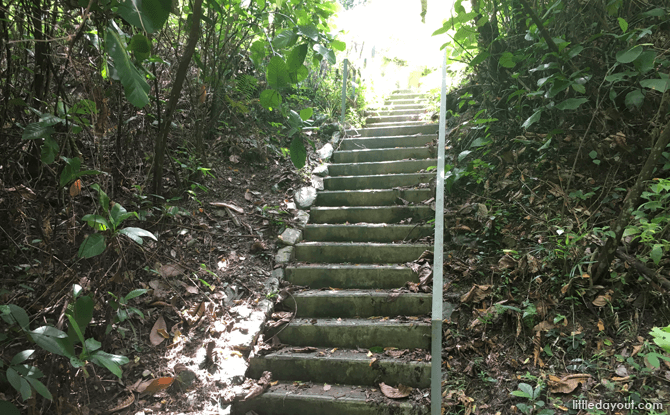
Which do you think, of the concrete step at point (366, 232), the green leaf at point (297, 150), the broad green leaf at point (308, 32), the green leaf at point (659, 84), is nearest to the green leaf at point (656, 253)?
the green leaf at point (659, 84)

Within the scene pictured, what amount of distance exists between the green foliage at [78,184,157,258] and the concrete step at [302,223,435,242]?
76.0 inches

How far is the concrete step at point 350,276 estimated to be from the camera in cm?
281

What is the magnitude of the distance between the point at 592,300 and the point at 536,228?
632mm

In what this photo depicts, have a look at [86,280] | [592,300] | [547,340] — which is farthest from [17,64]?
[592,300]

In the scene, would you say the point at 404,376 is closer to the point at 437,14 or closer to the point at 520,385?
the point at 520,385

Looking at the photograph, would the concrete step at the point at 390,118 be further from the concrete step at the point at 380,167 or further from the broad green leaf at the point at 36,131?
the broad green leaf at the point at 36,131

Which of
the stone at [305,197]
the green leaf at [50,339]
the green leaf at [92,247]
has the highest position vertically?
the stone at [305,197]

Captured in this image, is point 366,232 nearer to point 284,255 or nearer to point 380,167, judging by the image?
point 284,255

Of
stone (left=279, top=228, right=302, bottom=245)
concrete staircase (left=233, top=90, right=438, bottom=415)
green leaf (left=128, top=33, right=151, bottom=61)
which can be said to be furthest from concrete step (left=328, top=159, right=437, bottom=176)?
green leaf (left=128, top=33, right=151, bottom=61)

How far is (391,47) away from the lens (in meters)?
10.1

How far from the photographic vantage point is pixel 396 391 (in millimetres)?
2121

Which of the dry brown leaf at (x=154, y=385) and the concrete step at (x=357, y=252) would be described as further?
the concrete step at (x=357, y=252)

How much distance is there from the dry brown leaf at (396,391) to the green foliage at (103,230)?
1509 millimetres

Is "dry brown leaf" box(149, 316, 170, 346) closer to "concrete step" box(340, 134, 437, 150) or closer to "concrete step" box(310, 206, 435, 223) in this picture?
"concrete step" box(310, 206, 435, 223)
